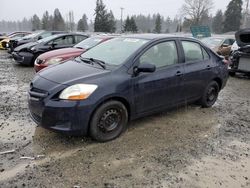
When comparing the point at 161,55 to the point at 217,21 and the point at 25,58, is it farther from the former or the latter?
the point at 217,21

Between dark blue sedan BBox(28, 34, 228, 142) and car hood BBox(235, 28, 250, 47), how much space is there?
13.1 feet

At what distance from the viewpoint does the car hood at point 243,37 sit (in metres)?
9.24

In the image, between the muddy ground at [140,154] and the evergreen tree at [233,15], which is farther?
the evergreen tree at [233,15]

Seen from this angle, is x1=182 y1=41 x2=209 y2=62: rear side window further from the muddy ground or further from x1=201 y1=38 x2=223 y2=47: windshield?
x1=201 y1=38 x2=223 y2=47: windshield

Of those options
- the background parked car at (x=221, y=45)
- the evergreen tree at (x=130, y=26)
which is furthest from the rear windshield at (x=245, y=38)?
the evergreen tree at (x=130, y=26)

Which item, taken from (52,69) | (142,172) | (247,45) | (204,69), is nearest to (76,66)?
(52,69)

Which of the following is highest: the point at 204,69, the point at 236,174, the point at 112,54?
the point at 112,54

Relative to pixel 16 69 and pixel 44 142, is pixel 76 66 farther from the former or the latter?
pixel 16 69

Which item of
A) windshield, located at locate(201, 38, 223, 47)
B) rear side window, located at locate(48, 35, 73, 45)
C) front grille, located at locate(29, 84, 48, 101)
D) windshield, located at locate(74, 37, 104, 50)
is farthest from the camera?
windshield, located at locate(201, 38, 223, 47)

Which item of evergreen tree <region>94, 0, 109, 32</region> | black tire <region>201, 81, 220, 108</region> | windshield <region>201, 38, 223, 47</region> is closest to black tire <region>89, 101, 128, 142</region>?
black tire <region>201, 81, 220, 108</region>

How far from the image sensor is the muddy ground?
138 inches

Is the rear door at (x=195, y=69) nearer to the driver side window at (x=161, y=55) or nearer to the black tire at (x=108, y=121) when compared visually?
the driver side window at (x=161, y=55)

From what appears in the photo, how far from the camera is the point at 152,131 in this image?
16.4 ft

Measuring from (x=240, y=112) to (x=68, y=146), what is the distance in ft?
12.8
